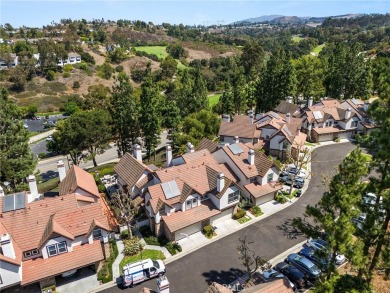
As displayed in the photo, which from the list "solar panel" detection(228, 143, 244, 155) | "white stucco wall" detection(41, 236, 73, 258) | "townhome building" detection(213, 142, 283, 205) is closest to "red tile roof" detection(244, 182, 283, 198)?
"townhome building" detection(213, 142, 283, 205)

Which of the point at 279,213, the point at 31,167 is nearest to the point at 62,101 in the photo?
the point at 31,167

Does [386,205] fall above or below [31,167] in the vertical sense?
above

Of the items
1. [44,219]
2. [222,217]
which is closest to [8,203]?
[44,219]

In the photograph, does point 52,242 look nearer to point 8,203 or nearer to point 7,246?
point 7,246

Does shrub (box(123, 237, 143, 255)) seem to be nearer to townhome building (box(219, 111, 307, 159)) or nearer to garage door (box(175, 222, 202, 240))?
garage door (box(175, 222, 202, 240))

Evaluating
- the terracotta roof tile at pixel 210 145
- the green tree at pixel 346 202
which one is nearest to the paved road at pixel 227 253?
the green tree at pixel 346 202

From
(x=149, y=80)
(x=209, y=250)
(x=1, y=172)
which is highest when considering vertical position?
(x=149, y=80)

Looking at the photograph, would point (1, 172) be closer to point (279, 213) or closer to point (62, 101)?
point (279, 213)

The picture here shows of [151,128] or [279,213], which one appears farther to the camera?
[151,128]
